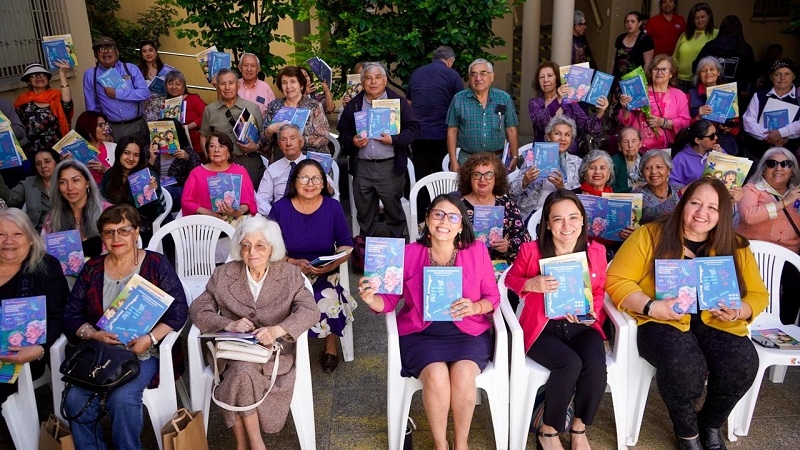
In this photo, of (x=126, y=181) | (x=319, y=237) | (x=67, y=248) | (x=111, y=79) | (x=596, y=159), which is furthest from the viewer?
(x=111, y=79)

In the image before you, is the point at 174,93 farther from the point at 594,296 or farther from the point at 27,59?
the point at 594,296

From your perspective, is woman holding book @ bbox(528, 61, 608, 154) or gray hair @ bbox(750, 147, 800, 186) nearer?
gray hair @ bbox(750, 147, 800, 186)

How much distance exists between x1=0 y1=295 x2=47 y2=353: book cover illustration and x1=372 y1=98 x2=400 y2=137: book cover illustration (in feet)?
9.08

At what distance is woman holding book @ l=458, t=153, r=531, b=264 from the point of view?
13.3 ft

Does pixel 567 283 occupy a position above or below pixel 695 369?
above

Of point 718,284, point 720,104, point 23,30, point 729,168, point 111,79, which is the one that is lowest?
point 718,284

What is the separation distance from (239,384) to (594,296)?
5.96 feet

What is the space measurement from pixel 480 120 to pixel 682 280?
257 centimetres

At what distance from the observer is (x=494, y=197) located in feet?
13.6

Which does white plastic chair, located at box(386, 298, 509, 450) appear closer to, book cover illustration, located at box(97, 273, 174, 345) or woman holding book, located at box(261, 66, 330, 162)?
book cover illustration, located at box(97, 273, 174, 345)

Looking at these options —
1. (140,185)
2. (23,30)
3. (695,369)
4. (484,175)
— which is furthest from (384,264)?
(23,30)

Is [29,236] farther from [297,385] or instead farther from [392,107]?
[392,107]

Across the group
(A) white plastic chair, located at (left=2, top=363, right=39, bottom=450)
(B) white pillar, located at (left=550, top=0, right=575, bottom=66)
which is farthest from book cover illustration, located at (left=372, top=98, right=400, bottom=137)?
(B) white pillar, located at (left=550, top=0, right=575, bottom=66)

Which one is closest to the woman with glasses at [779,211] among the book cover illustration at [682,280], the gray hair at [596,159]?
the gray hair at [596,159]
